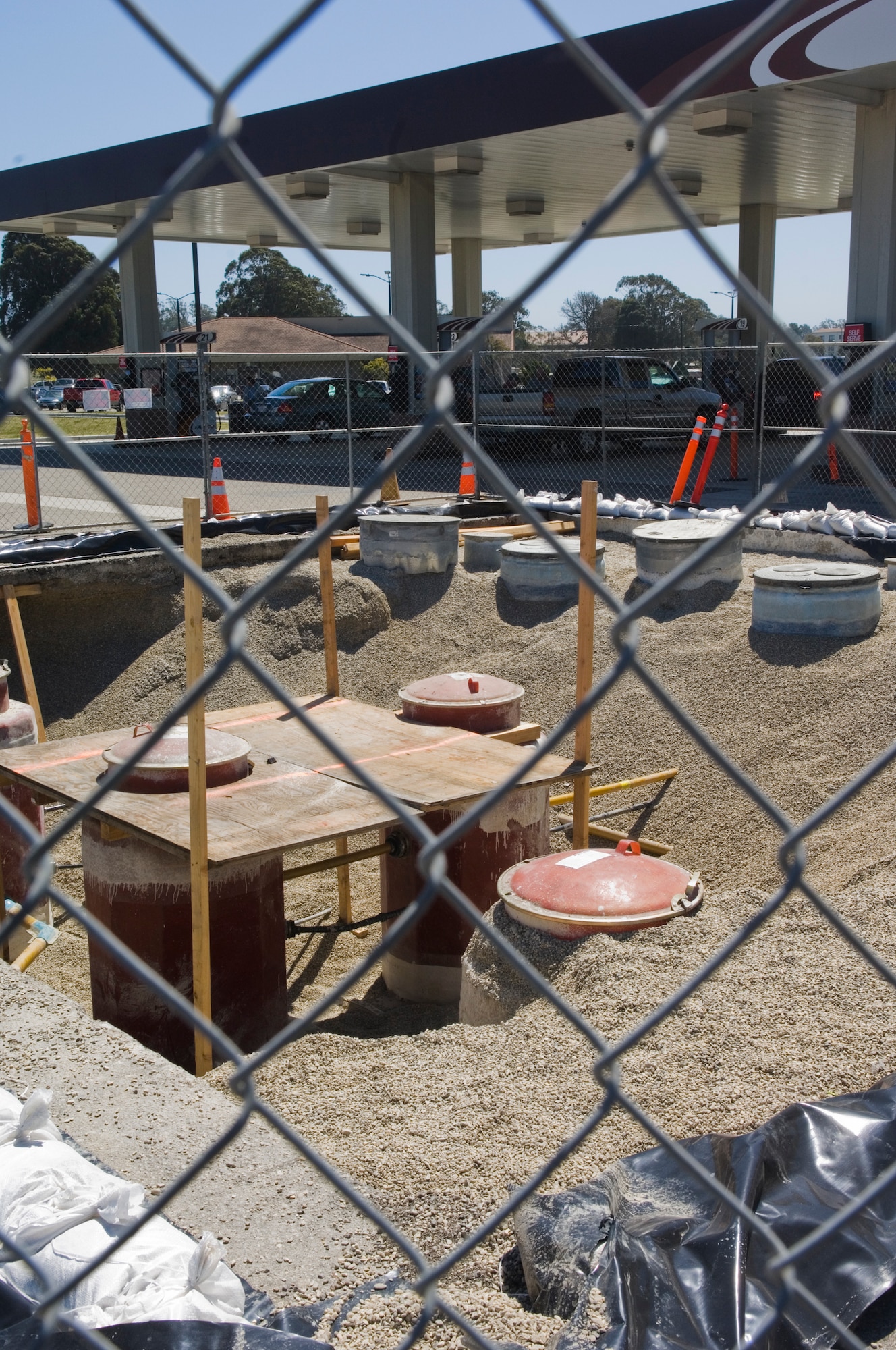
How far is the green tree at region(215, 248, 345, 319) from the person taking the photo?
72.4 m

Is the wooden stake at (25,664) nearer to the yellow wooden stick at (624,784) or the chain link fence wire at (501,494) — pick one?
the yellow wooden stick at (624,784)

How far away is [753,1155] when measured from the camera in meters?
2.77

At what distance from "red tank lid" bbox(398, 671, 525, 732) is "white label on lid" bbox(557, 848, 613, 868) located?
192cm

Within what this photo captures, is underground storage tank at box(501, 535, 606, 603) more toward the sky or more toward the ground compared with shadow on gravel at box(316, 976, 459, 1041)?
more toward the sky

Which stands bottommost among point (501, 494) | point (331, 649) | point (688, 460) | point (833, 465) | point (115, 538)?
point (331, 649)

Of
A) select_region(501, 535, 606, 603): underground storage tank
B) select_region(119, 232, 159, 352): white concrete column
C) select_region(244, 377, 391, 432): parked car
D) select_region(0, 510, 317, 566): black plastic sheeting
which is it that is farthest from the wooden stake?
select_region(119, 232, 159, 352): white concrete column

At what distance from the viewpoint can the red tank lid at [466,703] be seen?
7.16m

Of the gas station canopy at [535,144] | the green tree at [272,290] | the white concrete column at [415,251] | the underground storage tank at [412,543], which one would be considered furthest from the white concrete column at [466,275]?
the green tree at [272,290]

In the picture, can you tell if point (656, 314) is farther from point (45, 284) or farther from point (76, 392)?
point (76, 392)

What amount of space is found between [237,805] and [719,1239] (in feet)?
12.4

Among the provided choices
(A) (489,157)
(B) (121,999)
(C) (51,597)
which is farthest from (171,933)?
(A) (489,157)

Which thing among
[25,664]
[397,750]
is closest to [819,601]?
[397,750]

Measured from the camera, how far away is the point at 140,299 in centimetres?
2753

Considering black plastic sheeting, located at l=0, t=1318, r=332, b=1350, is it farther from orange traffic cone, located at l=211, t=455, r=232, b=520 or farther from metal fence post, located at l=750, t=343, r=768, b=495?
metal fence post, located at l=750, t=343, r=768, b=495
